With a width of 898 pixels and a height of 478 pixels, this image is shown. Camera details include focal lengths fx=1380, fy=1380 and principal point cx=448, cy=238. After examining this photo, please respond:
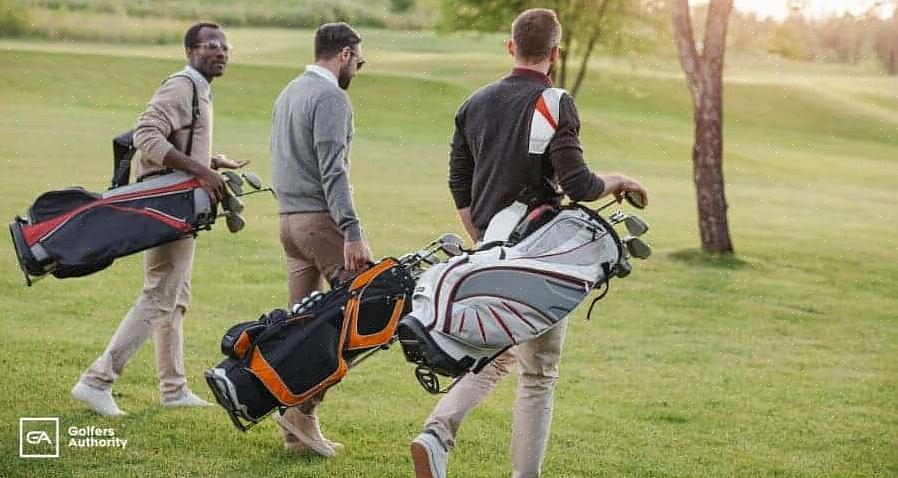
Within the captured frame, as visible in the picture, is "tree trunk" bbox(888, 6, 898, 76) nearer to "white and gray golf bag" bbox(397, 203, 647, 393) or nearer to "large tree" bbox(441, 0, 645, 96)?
"large tree" bbox(441, 0, 645, 96)

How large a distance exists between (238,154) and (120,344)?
20.2 m

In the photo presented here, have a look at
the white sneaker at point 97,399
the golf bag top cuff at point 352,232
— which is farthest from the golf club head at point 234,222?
the white sneaker at point 97,399

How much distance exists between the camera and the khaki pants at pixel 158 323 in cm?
730

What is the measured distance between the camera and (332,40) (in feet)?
21.4

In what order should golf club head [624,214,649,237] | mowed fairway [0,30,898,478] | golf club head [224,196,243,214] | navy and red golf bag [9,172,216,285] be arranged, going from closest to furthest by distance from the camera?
golf club head [624,214,649,237] < navy and red golf bag [9,172,216,285] < mowed fairway [0,30,898,478] < golf club head [224,196,243,214]

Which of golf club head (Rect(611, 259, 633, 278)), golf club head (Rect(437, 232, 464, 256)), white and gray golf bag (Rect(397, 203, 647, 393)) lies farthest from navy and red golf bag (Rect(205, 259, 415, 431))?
golf club head (Rect(611, 259, 633, 278))

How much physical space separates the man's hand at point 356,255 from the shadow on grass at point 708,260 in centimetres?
976

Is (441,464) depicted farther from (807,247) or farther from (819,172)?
(819,172)

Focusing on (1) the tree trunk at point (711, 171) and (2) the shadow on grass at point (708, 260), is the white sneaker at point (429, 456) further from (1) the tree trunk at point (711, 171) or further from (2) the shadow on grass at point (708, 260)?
(1) the tree trunk at point (711, 171)

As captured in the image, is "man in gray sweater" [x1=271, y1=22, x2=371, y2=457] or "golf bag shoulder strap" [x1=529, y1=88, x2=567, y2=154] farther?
"man in gray sweater" [x1=271, y1=22, x2=371, y2=457]

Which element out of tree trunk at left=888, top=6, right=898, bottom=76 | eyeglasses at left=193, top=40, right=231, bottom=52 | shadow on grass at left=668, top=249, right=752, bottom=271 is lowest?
tree trunk at left=888, top=6, right=898, bottom=76

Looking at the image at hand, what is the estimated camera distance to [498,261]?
530 centimetres

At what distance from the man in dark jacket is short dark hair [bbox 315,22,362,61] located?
911mm

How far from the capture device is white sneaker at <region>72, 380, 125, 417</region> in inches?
285
